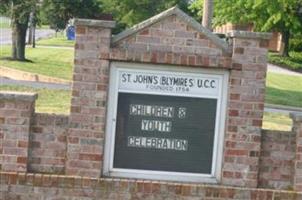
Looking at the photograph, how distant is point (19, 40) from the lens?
92.6 ft

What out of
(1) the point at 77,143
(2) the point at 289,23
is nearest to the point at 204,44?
(1) the point at 77,143

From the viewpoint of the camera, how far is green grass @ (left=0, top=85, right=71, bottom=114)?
42.0 ft

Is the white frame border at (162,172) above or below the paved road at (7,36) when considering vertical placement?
below

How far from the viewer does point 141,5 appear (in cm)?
4719

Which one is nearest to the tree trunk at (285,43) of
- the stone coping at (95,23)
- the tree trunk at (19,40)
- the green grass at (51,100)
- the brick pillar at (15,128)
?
the tree trunk at (19,40)

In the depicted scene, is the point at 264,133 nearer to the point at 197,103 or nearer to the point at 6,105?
the point at 197,103

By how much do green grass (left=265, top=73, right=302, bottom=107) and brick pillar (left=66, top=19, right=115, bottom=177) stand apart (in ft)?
48.1

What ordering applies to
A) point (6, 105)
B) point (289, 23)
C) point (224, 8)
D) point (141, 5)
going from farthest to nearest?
point (141, 5) < point (289, 23) < point (224, 8) < point (6, 105)

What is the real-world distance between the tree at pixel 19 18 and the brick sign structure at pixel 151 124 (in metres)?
21.6

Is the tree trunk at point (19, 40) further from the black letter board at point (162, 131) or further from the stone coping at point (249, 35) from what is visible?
the stone coping at point (249, 35)

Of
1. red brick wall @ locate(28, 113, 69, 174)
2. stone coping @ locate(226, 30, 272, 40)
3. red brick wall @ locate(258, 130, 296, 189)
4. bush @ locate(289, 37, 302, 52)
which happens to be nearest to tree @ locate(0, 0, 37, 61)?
red brick wall @ locate(28, 113, 69, 174)

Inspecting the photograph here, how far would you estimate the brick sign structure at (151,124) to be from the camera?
255 inches

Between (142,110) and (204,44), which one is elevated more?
(204,44)

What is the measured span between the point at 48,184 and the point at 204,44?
2082 millimetres
